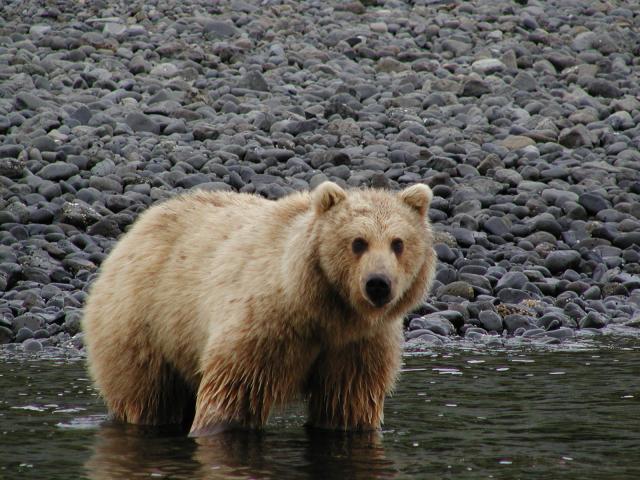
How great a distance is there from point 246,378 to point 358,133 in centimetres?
899

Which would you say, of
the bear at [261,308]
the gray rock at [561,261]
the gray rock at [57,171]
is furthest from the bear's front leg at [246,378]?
the gray rock at [57,171]

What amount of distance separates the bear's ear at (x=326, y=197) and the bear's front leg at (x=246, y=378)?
73 centimetres

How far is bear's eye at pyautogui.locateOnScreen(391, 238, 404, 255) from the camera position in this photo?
6.54m

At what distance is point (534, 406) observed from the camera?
7996 millimetres

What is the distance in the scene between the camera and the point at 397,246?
6566 mm

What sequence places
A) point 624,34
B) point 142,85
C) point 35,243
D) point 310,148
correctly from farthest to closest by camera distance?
1. point 624,34
2. point 142,85
3. point 310,148
4. point 35,243

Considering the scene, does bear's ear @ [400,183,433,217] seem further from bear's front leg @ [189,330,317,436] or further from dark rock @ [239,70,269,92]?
dark rock @ [239,70,269,92]

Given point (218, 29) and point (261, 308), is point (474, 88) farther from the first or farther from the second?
point (261, 308)

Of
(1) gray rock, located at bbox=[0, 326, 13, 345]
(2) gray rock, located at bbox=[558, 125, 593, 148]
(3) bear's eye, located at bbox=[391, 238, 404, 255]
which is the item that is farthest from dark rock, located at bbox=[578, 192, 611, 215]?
(3) bear's eye, located at bbox=[391, 238, 404, 255]

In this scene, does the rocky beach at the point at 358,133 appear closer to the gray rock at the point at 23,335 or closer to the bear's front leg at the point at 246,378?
the gray rock at the point at 23,335

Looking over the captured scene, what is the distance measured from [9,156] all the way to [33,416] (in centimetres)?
662

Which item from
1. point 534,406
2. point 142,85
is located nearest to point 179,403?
point 534,406

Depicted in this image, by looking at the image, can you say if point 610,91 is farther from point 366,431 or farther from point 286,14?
point 366,431

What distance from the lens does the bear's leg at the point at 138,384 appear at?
7496 millimetres
